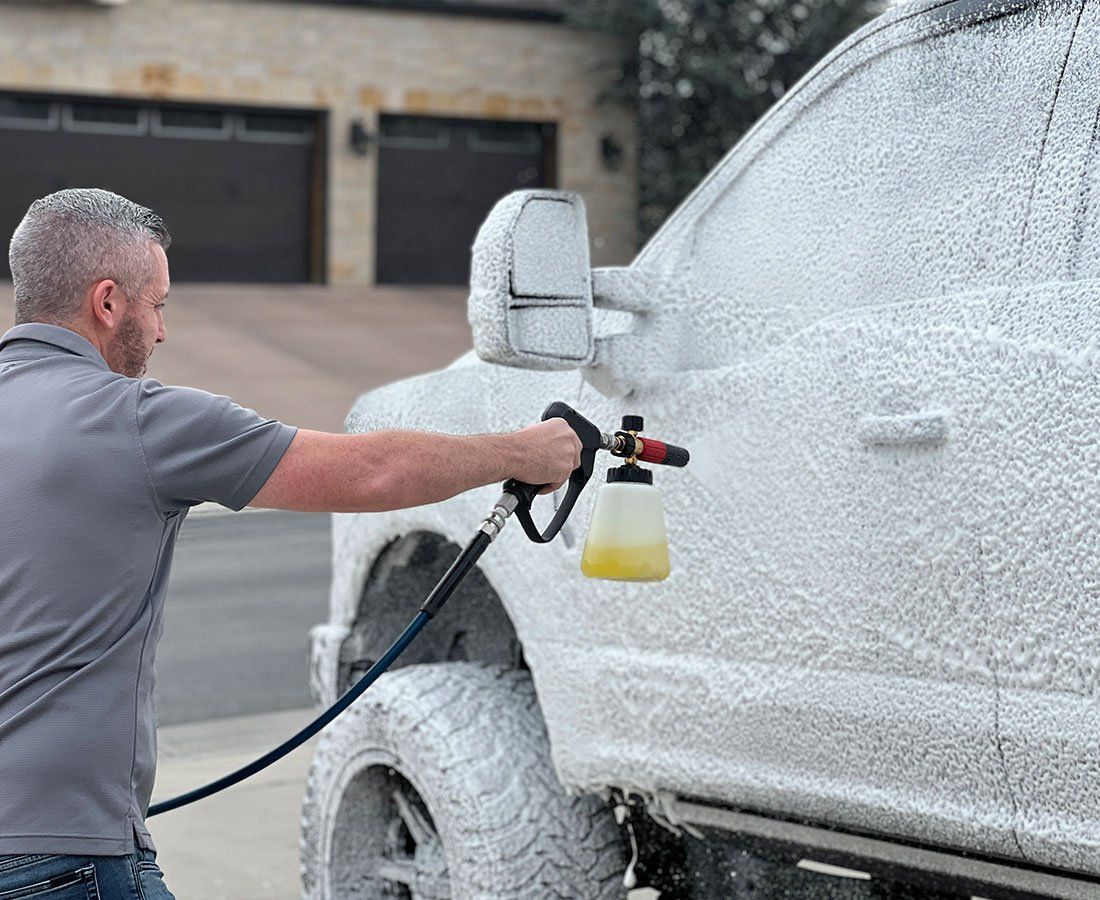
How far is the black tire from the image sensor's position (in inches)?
151

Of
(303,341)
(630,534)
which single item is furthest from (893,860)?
(303,341)

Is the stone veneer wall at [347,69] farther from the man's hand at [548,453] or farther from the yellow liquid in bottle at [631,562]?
the man's hand at [548,453]

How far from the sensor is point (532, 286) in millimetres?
3320

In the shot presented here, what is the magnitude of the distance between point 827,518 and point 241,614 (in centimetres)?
695

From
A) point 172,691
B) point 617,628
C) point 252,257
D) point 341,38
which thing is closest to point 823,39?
point 341,38

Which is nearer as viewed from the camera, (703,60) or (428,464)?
(428,464)

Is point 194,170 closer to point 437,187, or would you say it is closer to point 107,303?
point 437,187

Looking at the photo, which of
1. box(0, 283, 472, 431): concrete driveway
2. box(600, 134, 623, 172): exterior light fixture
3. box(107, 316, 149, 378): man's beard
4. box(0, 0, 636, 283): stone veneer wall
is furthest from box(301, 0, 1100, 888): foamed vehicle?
box(600, 134, 623, 172): exterior light fixture

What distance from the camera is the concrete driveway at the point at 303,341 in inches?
746

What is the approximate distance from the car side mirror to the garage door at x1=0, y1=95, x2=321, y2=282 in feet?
71.7

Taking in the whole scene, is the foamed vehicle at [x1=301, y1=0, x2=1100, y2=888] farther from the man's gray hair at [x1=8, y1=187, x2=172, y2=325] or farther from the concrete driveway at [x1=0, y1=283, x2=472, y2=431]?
the concrete driveway at [x1=0, y1=283, x2=472, y2=431]

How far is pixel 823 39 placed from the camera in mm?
25969

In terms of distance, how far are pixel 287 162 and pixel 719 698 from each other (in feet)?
78.6

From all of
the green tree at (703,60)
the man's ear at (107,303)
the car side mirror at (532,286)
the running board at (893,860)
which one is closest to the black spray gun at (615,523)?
the car side mirror at (532,286)
